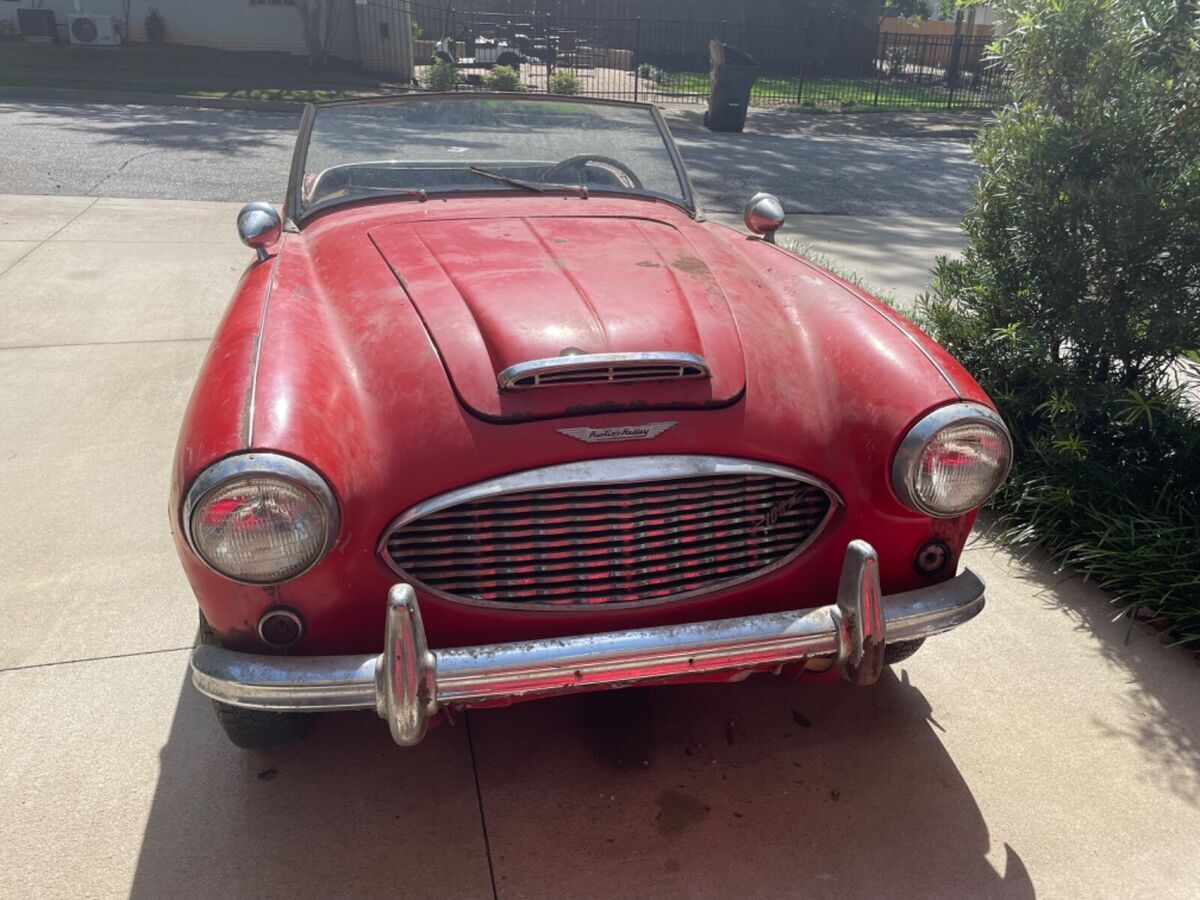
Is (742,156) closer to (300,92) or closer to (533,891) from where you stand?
(300,92)

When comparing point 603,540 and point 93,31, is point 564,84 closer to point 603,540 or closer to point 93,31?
point 93,31

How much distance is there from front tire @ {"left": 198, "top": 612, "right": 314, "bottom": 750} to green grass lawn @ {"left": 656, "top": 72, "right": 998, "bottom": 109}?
19541 mm

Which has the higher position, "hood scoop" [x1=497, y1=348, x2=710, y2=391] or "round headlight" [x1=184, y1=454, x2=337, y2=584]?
"hood scoop" [x1=497, y1=348, x2=710, y2=391]

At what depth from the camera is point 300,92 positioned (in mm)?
16922

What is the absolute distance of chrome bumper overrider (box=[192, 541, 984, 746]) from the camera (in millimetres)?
1922

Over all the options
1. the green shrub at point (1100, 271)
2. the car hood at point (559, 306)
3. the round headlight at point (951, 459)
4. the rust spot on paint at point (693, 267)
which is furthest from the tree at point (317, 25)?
the round headlight at point (951, 459)

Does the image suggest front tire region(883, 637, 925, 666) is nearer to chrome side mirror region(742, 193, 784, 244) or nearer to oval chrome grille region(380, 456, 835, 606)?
oval chrome grille region(380, 456, 835, 606)

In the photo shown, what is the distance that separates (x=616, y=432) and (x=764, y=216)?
6.29 ft

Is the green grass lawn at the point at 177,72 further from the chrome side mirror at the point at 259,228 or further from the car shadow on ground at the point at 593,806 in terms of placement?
the car shadow on ground at the point at 593,806

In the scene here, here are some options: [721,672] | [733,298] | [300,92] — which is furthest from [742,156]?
[721,672]

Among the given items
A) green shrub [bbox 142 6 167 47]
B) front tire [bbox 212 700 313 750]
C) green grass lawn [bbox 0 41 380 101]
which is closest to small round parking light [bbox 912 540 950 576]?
front tire [bbox 212 700 313 750]

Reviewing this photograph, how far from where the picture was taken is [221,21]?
22.4 metres

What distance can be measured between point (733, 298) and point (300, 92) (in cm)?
1619

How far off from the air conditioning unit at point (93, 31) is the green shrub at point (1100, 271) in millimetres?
22508
